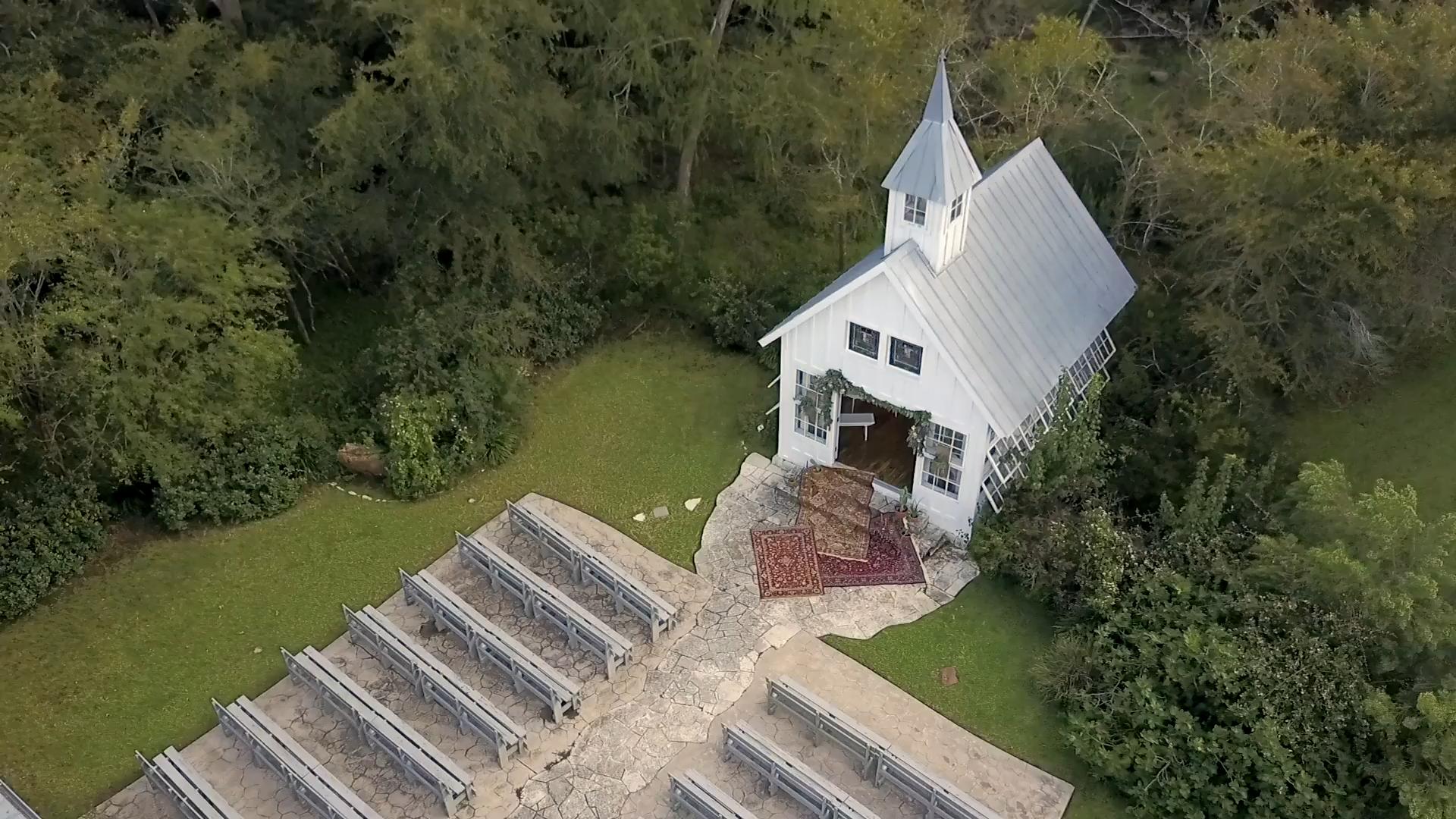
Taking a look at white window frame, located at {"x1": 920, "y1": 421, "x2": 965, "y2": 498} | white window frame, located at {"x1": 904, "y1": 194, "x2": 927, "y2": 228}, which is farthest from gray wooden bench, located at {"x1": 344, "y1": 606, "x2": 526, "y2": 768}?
white window frame, located at {"x1": 904, "y1": 194, "x2": 927, "y2": 228}

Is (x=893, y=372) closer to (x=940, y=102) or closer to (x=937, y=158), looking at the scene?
(x=937, y=158)

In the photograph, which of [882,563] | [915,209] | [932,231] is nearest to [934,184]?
[915,209]

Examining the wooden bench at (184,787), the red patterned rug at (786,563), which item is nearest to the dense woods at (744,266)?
the red patterned rug at (786,563)

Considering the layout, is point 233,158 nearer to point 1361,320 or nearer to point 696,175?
point 696,175

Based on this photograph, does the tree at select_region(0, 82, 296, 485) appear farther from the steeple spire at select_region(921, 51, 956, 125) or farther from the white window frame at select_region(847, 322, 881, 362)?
the steeple spire at select_region(921, 51, 956, 125)

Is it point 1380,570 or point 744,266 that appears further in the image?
point 744,266

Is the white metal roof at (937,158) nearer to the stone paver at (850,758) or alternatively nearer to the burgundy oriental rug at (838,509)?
the burgundy oriental rug at (838,509)
